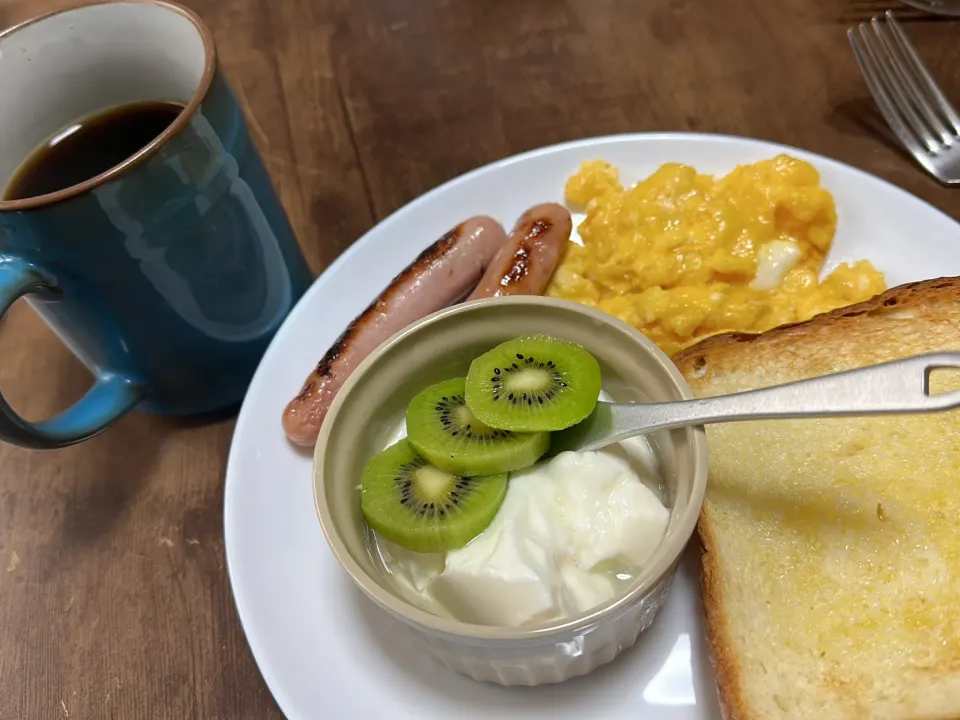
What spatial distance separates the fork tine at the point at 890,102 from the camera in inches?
75.6

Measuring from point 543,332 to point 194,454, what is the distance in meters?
0.89

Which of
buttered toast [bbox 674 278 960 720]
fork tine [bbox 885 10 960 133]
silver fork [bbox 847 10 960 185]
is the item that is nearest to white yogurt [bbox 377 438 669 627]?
buttered toast [bbox 674 278 960 720]

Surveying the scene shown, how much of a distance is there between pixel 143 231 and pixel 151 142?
165mm

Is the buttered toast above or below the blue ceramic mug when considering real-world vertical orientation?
below

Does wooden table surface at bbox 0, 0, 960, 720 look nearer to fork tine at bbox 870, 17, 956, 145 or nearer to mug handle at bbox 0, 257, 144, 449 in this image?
fork tine at bbox 870, 17, 956, 145

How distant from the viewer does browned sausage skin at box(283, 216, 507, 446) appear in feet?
4.75

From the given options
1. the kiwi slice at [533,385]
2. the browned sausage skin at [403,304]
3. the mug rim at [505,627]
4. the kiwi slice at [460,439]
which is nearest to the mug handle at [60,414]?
the browned sausage skin at [403,304]

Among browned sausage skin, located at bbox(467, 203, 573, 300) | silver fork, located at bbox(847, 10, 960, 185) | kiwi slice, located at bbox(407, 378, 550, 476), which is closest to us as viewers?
kiwi slice, located at bbox(407, 378, 550, 476)

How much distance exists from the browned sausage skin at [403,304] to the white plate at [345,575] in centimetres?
9

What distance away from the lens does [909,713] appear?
104 cm

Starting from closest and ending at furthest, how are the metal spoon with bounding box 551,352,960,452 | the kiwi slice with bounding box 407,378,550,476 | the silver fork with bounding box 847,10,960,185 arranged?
the metal spoon with bounding box 551,352,960,452
the kiwi slice with bounding box 407,378,550,476
the silver fork with bounding box 847,10,960,185

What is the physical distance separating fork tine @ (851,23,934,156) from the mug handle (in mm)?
2000

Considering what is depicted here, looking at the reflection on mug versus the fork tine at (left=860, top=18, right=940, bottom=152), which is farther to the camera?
the fork tine at (left=860, top=18, right=940, bottom=152)

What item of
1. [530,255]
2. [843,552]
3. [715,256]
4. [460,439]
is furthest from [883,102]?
[460,439]
